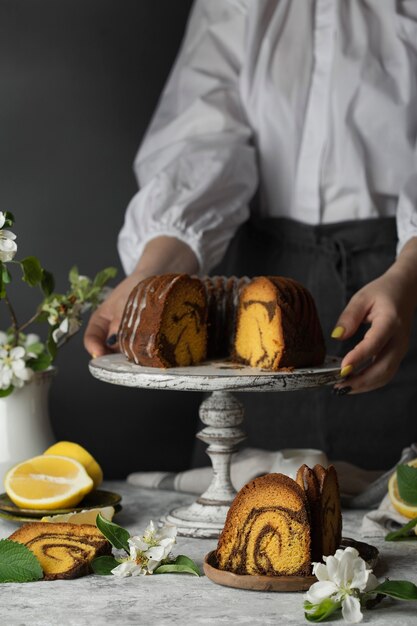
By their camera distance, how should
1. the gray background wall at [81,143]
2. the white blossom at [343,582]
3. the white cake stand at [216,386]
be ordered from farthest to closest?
1. the gray background wall at [81,143]
2. the white cake stand at [216,386]
3. the white blossom at [343,582]

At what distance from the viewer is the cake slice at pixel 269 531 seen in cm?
94

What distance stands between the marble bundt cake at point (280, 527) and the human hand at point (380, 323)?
29cm

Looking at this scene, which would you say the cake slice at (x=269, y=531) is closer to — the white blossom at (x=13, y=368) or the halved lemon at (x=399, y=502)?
the halved lemon at (x=399, y=502)

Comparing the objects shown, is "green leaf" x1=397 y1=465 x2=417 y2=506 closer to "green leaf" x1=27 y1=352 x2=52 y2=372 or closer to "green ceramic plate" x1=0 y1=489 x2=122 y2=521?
"green ceramic plate" x1=0 y1=489 x2=122 y2=521

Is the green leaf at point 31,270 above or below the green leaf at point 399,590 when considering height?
above

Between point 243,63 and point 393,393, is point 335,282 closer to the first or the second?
point 393,393

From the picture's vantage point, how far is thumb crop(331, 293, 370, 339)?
1.25 metres

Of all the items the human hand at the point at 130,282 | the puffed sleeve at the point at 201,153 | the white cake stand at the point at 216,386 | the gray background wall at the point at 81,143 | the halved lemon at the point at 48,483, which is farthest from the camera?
the gray background wall at the point at 81,143

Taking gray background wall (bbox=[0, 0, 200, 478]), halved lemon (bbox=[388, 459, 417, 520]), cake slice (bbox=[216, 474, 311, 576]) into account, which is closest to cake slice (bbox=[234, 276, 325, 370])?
halved lemon (bbox=[388, 459, 417, 520])

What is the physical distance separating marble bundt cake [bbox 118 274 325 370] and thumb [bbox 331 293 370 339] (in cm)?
4

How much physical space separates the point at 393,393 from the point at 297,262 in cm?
28

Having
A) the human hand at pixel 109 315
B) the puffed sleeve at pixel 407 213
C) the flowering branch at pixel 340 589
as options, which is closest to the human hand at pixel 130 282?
the human hand at pixel 109 315

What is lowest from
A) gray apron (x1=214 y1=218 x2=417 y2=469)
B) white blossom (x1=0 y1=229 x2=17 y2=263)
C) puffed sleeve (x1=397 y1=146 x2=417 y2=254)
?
gray apron (x1=214 y1=218 x2=417 y2=469)

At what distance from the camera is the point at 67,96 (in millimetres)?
2105
